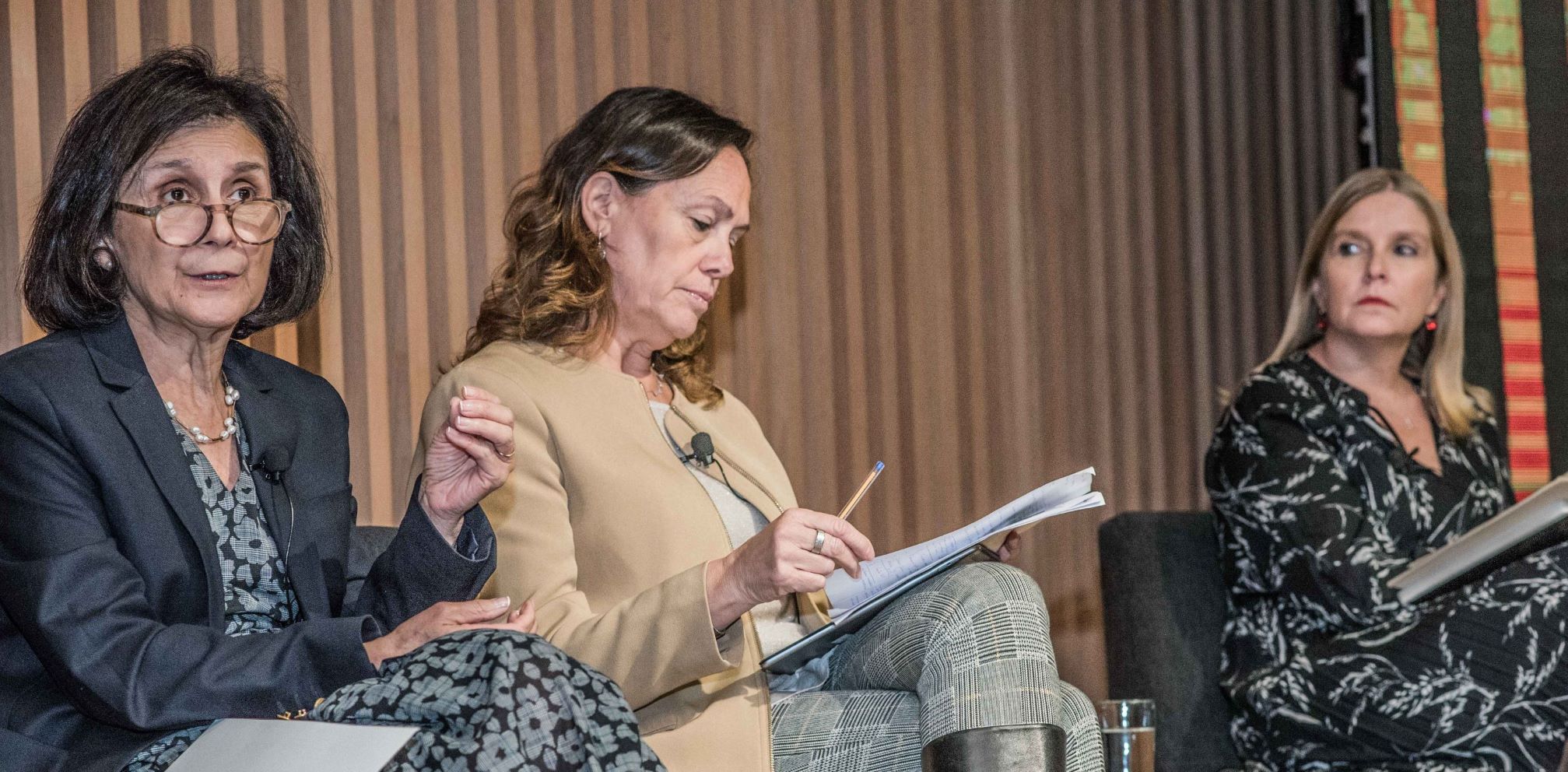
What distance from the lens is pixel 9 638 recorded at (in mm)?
1885

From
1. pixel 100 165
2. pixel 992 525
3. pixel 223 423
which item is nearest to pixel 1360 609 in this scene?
pixel 992 525

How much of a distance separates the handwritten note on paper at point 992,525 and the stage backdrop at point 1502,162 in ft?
8.31

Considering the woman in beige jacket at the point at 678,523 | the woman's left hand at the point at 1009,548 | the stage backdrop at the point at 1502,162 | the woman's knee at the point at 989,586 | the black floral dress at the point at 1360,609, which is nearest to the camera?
the woman in beige jacket at the point at 678,523

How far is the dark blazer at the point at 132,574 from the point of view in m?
1.76

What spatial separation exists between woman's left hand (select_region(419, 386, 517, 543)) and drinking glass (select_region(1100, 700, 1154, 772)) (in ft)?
3.55

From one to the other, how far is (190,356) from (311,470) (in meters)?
0.22

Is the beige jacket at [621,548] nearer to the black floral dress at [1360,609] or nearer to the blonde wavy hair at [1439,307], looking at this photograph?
the black floral dress at [1360,609]

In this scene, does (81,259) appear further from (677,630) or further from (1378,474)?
(1378,474)

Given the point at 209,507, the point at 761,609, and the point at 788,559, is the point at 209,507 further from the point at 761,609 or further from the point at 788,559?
Answer: the point at 761,609

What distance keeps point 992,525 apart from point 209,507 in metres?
1.02

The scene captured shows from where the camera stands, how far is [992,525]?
7.02 ft

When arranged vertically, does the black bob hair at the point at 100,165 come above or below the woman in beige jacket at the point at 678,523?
above

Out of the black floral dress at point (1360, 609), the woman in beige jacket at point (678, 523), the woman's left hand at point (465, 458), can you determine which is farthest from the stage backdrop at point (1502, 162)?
the woman's left hand at point (465, 458)

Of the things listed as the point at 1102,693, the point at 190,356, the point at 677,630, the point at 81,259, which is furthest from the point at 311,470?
the point at 1102,693
